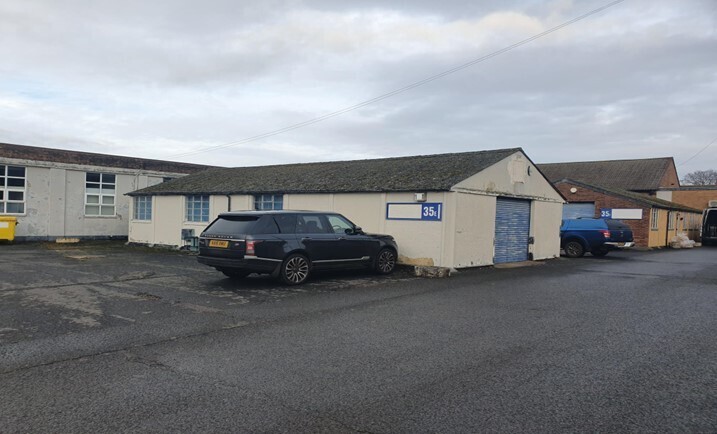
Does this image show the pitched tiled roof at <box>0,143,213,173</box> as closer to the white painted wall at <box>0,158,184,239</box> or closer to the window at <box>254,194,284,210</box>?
the white painted wall at <box>0,158,184,239</box>

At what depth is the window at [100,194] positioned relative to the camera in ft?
82.7

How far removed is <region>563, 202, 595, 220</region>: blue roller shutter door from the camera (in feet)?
96.2

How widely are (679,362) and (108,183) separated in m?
26.6

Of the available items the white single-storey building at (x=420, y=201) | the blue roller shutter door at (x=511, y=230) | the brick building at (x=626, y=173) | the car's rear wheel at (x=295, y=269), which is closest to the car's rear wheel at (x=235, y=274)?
the car's rear wheel at (x=295, y=269)

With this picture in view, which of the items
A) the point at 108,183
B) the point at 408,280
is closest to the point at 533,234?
the point at 408,280

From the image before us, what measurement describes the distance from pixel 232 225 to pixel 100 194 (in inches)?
714

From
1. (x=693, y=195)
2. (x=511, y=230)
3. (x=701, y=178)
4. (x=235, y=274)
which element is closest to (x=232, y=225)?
(x=235, y=274)

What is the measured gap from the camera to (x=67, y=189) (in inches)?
959

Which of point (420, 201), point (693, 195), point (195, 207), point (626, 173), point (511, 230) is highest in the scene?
point (626, 173)

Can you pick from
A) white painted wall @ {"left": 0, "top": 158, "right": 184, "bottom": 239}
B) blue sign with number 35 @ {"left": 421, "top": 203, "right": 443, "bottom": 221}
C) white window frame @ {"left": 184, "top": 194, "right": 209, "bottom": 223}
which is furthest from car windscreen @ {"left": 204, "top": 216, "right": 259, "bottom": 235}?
white painted wall @ {"left": 0, "top": 158, "right": 184, "bottom": 239}

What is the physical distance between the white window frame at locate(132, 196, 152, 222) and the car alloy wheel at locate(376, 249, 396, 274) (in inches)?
553

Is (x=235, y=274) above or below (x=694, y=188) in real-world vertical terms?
below

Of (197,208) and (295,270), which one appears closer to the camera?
(295,270)

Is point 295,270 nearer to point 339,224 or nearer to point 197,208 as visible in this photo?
point 339,224
